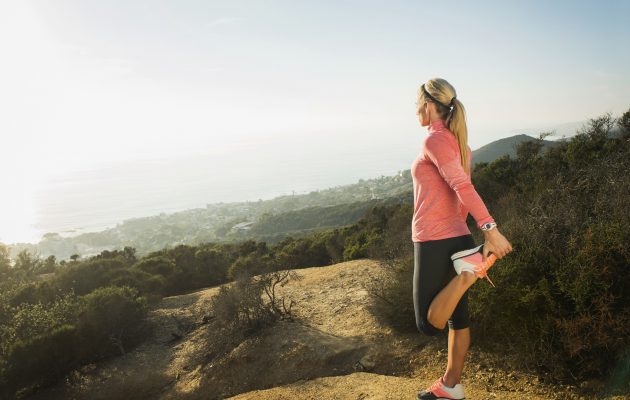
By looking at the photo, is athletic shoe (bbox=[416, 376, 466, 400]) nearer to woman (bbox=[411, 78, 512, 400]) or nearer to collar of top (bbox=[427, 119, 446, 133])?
woman (bbox=[411, 78, 512, 400])

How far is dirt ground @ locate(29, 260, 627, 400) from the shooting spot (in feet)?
12.0

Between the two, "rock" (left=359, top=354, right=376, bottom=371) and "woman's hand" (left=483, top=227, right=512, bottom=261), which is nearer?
"woman's hand" (left=483, top=227, right=512, bottom=261)

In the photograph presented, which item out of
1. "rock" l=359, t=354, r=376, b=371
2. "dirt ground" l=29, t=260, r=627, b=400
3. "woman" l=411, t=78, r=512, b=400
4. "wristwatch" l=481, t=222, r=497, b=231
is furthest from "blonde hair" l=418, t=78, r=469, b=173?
"rock" l=359, t=354, r=376, b=371

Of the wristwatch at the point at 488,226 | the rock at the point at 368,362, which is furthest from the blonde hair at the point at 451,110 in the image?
the rock at the point at 368,362

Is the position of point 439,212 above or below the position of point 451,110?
below

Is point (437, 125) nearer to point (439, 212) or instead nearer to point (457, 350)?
point (439, 212)

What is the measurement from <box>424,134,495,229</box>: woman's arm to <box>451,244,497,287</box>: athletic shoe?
0.16 meters

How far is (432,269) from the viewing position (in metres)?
2.19

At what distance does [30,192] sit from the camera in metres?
100

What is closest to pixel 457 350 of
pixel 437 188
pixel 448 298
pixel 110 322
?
pixel 448 298

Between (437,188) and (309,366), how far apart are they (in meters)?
3.97

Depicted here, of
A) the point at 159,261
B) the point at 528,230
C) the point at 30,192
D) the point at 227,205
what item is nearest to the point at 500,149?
the point at 159,261

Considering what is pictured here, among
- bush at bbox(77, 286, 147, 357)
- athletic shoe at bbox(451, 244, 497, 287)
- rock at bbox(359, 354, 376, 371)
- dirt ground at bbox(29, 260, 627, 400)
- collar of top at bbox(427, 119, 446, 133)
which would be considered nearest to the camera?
athletic shoe at bbox(451, 244, 497, 287)

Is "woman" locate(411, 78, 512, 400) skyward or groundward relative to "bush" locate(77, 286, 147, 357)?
skyward
